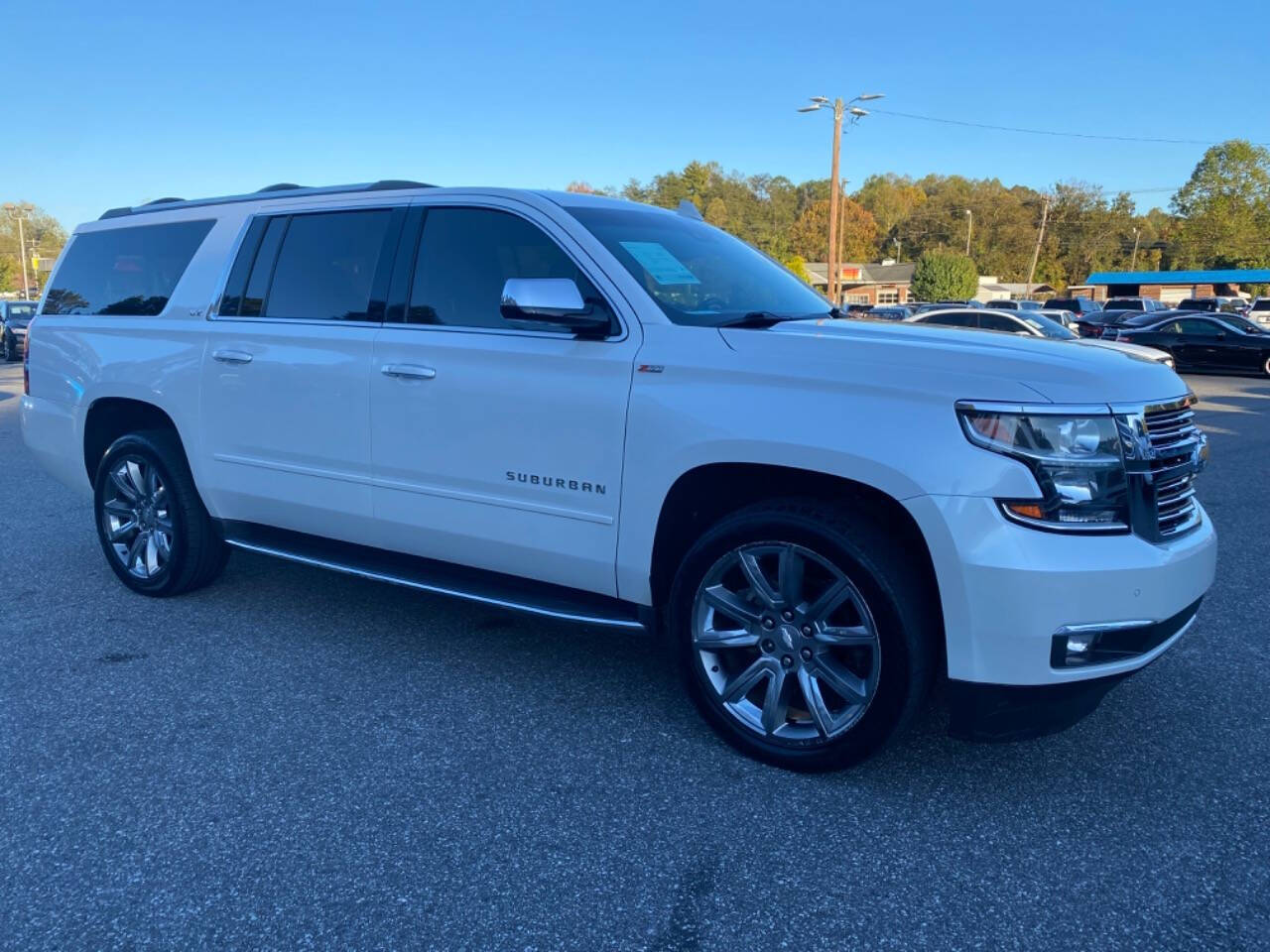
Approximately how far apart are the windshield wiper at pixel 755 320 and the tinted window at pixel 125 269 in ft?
9.34

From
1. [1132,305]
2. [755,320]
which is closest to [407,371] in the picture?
[755,320]

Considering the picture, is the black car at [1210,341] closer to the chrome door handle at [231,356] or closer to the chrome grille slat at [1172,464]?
the chrome grille slat at [1172,464]

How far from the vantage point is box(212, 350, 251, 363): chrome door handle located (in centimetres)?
440

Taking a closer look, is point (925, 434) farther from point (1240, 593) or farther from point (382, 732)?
point (1240, 593)

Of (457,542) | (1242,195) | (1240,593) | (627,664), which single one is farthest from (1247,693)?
(1242,195)

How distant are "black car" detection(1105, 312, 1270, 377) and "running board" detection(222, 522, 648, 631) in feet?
77.6

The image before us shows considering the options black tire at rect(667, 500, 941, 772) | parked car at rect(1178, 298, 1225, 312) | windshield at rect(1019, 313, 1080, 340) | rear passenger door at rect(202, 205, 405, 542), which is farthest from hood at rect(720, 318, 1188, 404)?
parked car at rect(1178, 298, 1225, 312)

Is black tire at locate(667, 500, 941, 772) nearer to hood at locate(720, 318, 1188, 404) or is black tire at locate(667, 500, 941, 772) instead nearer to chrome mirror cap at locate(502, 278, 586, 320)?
hood at locate(720, 318, 1188, 404)

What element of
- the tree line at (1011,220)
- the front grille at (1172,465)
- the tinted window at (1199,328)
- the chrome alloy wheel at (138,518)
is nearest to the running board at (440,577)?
the chrome alloy wheel at (138,518)

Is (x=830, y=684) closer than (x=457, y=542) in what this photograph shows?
Yes

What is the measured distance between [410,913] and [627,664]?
1.84 m

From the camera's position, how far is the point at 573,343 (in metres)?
3.53

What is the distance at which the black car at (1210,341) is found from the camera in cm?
2278

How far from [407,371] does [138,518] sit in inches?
85.8
